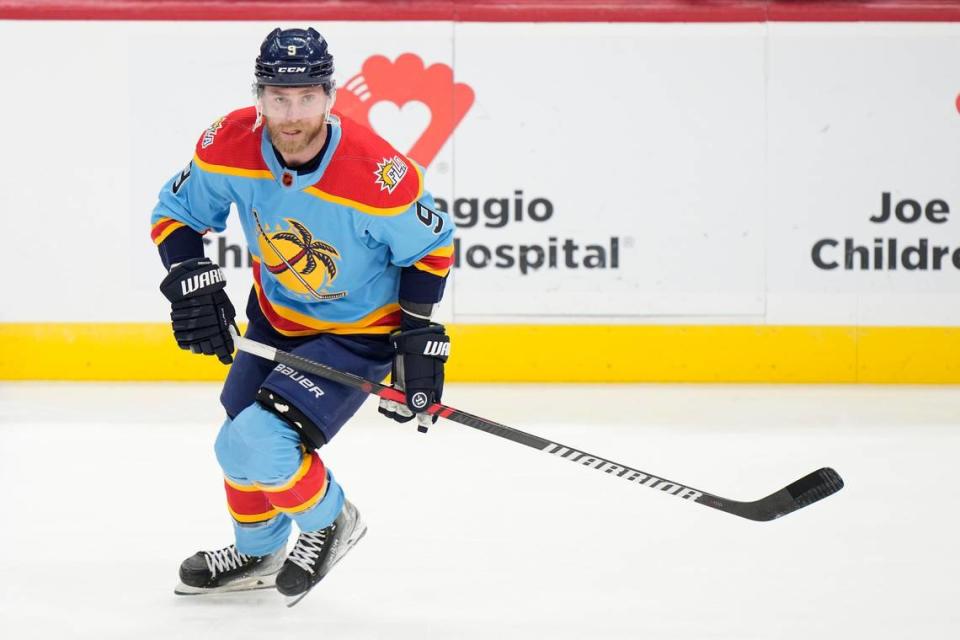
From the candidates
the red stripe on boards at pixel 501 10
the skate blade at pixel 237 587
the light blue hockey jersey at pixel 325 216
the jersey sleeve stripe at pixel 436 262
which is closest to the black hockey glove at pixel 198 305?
the light blue hockey jersey at pixel 325 216

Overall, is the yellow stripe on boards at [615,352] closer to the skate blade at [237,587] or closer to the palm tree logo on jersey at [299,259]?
the skate blade at [237,587]

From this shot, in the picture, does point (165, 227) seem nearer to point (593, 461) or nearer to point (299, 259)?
point (299, 259)

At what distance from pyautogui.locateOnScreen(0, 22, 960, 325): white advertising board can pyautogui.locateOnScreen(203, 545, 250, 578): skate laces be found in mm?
3027

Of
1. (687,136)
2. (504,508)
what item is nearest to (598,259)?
(687,136)

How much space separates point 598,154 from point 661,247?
487 mm

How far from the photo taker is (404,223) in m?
2.55

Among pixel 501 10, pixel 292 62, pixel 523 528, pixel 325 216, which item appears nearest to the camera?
pixel 292 62

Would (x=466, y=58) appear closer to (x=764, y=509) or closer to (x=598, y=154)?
(x=598, y=154)

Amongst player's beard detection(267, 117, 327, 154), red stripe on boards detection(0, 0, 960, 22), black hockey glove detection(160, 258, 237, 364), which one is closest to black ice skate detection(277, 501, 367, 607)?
black hockey glove detection(160, 258, 237, 364)

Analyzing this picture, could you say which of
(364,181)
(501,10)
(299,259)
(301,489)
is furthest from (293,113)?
(501,10)

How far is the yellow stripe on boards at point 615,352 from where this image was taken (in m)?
5.75

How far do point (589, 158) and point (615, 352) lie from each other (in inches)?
33.5

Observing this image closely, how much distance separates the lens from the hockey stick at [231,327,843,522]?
2.63 m

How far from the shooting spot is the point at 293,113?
2.44 meters
